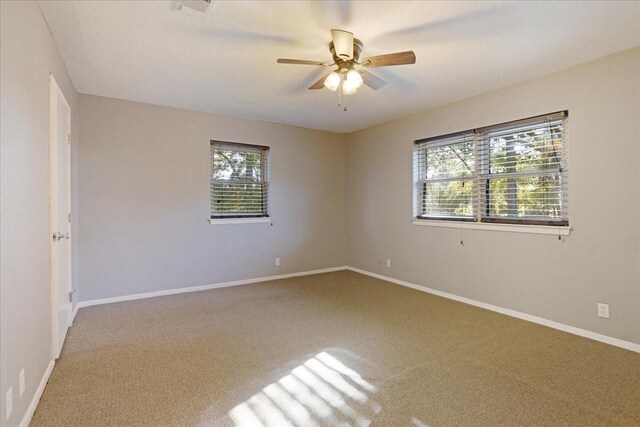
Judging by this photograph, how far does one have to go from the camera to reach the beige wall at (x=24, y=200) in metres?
1.58

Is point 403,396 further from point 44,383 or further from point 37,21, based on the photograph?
point 37,21

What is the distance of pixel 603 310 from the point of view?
292 centimetres

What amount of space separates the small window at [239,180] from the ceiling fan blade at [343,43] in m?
2.86

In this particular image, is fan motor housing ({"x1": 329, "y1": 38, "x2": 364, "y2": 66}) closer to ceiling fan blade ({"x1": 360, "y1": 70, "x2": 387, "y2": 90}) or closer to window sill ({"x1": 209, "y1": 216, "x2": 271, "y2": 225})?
ceiling fan blade ({"x1": 360, "y1": 70, "x2": 387, "y2": 90})

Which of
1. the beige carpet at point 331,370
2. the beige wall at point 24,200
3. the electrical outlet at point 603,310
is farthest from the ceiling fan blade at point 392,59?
the electrical outlet at point 603,310

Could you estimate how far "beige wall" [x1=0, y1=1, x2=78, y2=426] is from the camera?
1.58 m

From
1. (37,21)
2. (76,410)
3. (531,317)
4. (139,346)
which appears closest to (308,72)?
(37,21)

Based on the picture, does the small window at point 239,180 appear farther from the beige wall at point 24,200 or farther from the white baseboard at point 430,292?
the beige wall at point 24,200

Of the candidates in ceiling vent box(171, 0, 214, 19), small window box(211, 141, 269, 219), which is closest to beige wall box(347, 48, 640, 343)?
small window box(211, 141, 269, 219)

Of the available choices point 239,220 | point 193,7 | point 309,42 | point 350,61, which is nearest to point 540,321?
point 350,61

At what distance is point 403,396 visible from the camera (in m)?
2.08

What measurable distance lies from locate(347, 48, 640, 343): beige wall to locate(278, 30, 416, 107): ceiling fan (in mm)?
1813

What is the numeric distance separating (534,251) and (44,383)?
4.26 meters

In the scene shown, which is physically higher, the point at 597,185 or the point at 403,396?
the point at 597,185
